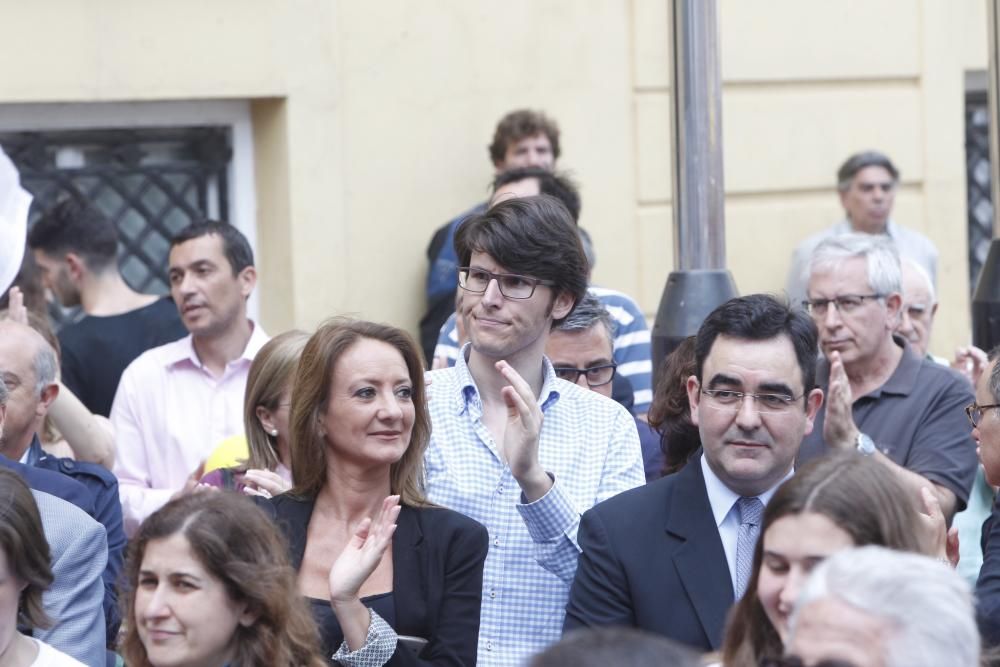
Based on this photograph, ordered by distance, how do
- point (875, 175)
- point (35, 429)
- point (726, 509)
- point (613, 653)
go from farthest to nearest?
point (875, 175), point (35, 429), point (726, 509), point (613, 653)

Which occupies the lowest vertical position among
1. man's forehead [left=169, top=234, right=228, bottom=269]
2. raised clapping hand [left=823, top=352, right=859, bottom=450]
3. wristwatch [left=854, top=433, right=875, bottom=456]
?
wristwatch [left=854, top=433, right=875, bottom=456]

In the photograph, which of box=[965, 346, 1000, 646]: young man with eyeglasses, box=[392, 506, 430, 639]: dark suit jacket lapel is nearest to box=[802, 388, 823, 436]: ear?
box=[965, 346, 1000, 646]: young man with eyeglasses

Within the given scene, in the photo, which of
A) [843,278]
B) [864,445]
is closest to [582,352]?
[864,445]

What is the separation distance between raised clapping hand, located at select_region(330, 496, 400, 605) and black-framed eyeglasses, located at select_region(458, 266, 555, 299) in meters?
0.77

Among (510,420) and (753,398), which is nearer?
(753,398)

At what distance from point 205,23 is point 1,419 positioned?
11.0 ft

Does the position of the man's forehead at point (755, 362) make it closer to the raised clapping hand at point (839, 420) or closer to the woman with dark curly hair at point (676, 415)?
the woman with dark curly hair at point (676, 415)

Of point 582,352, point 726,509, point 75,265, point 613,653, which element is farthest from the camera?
point 75,265

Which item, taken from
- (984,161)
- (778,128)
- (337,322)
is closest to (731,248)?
(778,128)

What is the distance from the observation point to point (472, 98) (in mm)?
8242

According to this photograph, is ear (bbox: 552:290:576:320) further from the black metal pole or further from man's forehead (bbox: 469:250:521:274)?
the black metal pole

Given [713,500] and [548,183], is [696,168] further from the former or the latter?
[713,500]

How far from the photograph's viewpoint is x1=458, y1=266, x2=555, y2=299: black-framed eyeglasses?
462 cm

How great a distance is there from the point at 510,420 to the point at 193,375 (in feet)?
7.84
